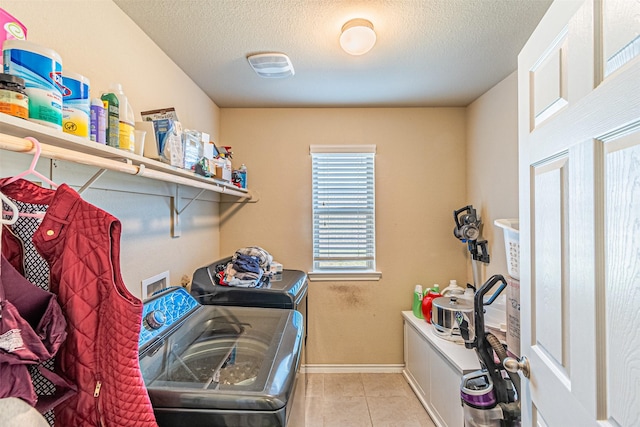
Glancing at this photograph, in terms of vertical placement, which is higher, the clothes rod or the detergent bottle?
the clothes rod

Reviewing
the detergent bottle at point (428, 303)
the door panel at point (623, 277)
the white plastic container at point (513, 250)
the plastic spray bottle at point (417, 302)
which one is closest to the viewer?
the door panel at point (623, 277)

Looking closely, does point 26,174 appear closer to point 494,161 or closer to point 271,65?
point 271,65

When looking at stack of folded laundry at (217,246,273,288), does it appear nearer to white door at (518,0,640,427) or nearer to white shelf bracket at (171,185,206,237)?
white shelf bracket at (171,185,206,237)

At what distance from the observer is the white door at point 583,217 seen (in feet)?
1.97

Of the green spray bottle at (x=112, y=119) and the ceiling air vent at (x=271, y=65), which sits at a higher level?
the ceiling air vent at (x=271, y=65)

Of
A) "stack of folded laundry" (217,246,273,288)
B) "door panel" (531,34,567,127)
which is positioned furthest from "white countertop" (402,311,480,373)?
"door panel" (531,34,567,127)

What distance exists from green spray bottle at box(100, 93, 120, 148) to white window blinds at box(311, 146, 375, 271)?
1954 mm

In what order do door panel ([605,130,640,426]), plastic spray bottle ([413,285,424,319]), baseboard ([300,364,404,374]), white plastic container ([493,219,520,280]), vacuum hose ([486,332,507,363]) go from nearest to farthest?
door panel ([605,130,640,426]) < vacuum hose ([486,332,507,363]) < white plastic container ([493,219,520,280]) < plastic spray bottle ([413,285,424,319]) < baseboard ([300,364,404,374])

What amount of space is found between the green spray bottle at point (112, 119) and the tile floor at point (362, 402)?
2123 mm

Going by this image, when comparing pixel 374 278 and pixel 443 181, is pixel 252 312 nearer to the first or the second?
pixel 374 278

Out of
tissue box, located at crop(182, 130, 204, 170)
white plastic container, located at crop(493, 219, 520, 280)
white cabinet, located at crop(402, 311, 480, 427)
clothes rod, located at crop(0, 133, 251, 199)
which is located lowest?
white cabinet, located at crop(402, 311, 480, 427)

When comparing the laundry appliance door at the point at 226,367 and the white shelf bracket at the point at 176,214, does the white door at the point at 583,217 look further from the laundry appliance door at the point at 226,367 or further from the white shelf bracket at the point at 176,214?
the white shelf bracket at the point at 176,214

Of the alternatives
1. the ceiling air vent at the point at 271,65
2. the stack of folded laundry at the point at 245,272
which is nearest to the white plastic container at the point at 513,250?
the stack of folded laundry at the point at 245,272

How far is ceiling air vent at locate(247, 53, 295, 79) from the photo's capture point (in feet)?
6.27
